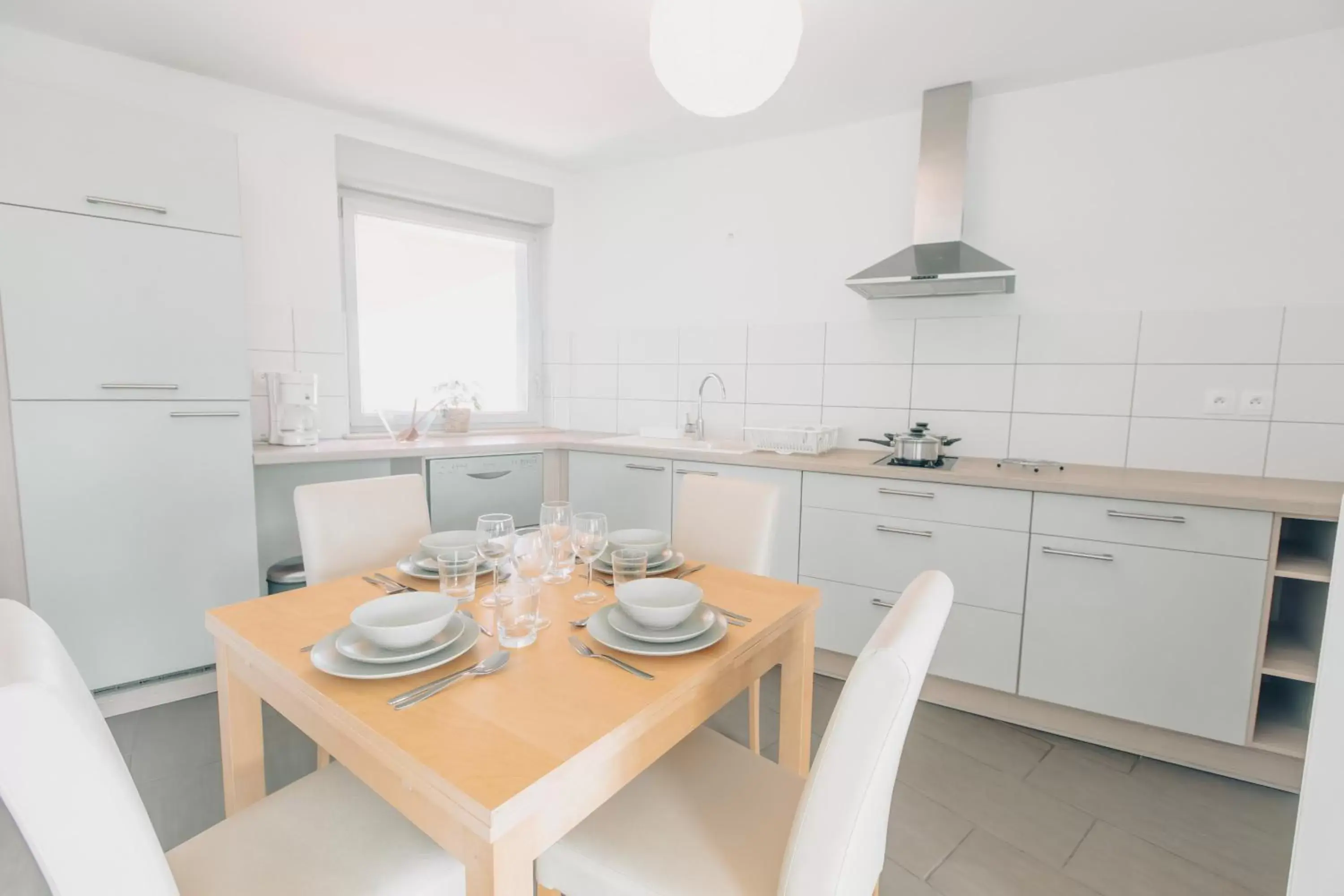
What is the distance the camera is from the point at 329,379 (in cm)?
290

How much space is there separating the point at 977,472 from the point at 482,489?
2.06m

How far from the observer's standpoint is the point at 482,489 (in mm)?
2893

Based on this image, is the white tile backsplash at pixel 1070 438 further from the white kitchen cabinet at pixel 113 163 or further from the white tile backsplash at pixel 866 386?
the white kitchen cabinet at pixel 113 163

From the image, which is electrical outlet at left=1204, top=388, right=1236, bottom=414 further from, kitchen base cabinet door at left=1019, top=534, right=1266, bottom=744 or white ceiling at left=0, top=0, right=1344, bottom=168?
white ceiling at left=0, top=0, right=1344, bottom=168

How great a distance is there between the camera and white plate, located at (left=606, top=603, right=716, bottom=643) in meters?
1.06

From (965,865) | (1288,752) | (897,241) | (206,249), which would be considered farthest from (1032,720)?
(206,249)

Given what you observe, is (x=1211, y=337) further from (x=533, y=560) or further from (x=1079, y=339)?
(x=533, y=560)

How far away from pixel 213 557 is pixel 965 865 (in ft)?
8.39

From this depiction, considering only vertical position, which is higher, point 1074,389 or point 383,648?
point 1074,389

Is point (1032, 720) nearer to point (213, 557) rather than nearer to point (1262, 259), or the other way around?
point (1262, 259)

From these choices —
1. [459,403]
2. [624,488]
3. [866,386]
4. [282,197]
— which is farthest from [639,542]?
[282,197]

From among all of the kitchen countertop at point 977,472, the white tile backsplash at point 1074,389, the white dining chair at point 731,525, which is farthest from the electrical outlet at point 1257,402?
the white dining chair at point 731,525

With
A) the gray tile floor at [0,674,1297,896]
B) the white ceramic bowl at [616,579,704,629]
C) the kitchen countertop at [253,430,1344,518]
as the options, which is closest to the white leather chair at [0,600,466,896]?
the white ceramic bowl at [616,579,704,629]

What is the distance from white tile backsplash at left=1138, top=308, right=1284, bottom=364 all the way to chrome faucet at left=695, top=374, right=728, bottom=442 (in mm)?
1728
